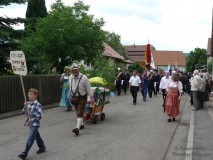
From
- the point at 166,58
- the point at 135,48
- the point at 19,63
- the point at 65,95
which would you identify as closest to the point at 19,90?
the point at 65,95

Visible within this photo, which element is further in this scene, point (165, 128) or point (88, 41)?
point (88, 41)

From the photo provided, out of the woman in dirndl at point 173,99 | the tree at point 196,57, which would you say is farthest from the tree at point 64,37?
the tree at point 196,57

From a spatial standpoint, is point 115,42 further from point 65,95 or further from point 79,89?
point 79,89

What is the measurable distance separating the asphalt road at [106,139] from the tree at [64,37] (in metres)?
19.6

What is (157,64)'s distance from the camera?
146500 millimetres

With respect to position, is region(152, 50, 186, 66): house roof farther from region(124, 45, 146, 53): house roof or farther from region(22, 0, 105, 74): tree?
region(22, 0, 105, 74): tree

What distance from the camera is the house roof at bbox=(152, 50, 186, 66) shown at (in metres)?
146

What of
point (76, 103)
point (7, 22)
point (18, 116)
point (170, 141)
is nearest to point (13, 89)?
point (18, 116)

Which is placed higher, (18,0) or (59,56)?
(18,0)

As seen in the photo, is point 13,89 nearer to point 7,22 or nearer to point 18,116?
point 18,116

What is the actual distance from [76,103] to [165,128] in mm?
2686

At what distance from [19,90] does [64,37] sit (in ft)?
58.7

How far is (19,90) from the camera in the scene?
54.7 feet

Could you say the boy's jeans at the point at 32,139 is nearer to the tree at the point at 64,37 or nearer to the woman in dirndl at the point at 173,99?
the woman in dirndl at the point at 173,99
